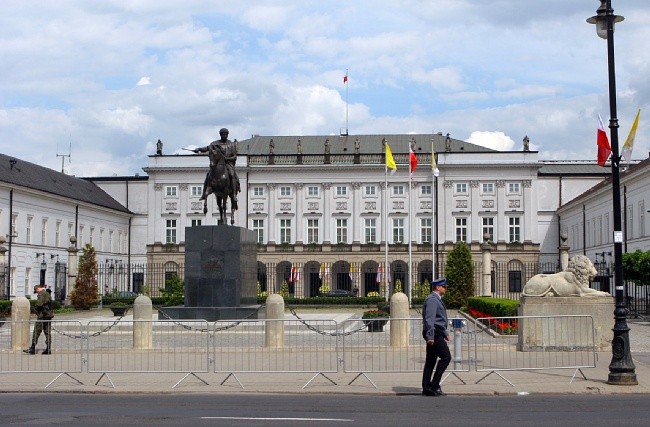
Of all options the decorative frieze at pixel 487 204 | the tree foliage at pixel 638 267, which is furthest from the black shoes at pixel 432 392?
the decorative frieze at pixel 487 204

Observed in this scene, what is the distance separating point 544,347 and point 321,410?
8.13m

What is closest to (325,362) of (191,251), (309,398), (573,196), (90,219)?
(309,398)

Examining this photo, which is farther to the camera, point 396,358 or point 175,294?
point 175,294

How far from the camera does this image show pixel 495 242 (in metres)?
85.9

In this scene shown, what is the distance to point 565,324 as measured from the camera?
A: 19.5 meters

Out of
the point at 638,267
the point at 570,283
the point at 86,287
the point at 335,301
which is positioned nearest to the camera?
the point at 570,283

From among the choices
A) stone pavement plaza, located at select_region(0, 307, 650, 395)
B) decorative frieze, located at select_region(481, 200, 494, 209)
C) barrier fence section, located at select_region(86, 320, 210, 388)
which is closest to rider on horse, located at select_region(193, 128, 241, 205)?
barrier fence section, located at select_region(86, 320, 210, 388)

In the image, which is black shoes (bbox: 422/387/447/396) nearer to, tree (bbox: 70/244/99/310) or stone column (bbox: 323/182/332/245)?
tree (bbox: 70/244/99/310)

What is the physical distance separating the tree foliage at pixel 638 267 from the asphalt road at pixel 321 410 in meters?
23.2

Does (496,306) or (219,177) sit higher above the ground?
(219,177)

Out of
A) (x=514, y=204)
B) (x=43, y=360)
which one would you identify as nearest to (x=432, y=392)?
(x=43, y=360)

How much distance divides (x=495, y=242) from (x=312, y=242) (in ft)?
56.9

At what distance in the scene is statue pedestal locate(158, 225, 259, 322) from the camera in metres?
27.4

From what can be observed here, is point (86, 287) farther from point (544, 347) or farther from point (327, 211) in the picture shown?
point (327, 211)
